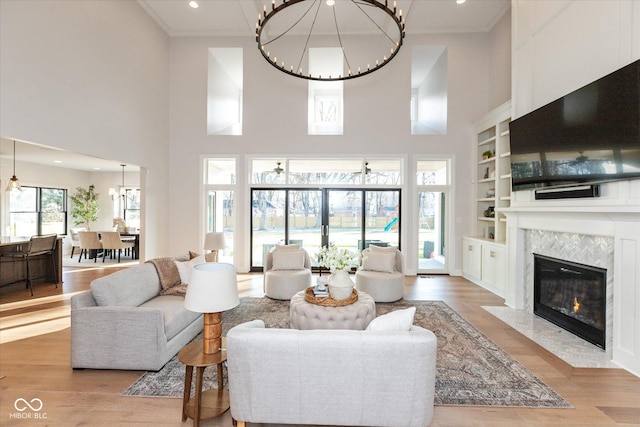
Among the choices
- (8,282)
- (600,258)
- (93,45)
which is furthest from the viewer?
(8,282)

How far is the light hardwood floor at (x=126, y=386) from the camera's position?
2.10m

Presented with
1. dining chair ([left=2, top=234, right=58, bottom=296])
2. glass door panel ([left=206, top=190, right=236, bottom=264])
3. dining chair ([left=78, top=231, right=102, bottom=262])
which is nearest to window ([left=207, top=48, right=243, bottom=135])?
glass door panel ([left=206, top=190, right=236, bottom=264])

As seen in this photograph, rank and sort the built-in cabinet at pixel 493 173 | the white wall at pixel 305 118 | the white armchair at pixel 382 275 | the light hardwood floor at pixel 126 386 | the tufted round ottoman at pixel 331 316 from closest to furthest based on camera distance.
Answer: the light hardwood floor at pixel 126 386 → the tufted round ottoman at pixel 331 316 → the white armchair at pixel 382 275 → the built-in cabinet at pixel 493 173 → the white wall at pixel 305 118

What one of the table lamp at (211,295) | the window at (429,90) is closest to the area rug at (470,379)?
the table lamp at (211,295)

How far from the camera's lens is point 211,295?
1.90m

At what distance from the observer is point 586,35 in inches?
130

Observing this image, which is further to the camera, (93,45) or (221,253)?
(221,253)

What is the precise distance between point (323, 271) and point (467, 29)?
6.29m

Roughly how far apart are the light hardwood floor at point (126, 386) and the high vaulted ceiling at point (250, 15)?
5.92m

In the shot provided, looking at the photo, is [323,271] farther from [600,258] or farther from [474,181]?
[600,258]

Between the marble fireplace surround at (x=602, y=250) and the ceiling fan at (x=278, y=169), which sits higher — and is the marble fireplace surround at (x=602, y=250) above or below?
below

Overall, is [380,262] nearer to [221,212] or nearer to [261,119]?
[221,212]

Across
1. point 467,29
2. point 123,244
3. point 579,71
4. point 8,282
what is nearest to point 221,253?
point 123,244

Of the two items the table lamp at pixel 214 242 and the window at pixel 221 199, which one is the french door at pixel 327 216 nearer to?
the window at pixel 221 199
